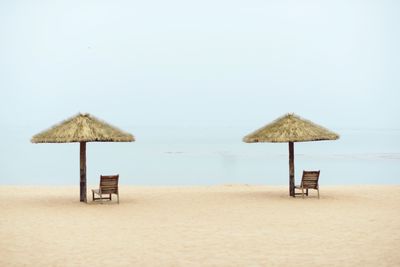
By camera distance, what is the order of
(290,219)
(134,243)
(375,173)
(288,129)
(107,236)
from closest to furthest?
1. (134,243)
2. (107,236)
3. (290,219)
4. (288,129)
5. (375,173)

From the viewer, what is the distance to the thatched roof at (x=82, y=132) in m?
11.9

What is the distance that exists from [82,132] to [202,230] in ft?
14.6

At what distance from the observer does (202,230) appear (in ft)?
28.4

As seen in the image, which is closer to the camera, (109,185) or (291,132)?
(109,185)

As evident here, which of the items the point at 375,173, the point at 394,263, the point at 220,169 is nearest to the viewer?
the point at 394,263

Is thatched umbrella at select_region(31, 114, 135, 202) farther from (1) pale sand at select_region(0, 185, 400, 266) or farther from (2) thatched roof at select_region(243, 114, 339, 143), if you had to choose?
(2) thatched roof at select_region(243, 114, 339, 143)

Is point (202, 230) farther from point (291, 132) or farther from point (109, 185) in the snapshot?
point (291, 132)

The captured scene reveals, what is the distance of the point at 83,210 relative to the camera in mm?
11062

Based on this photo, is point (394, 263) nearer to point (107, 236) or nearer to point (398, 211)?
point (107, 236)

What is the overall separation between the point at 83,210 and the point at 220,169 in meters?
20.4

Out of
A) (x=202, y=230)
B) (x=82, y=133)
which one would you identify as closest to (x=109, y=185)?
(x=82, y=133)

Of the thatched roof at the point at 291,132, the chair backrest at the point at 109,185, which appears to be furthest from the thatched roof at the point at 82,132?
the thatched roof at the point at 291,132

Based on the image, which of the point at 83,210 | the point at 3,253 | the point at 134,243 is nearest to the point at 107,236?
the point at 134,243

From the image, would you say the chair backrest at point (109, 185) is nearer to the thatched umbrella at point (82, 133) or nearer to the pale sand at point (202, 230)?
the pale sand at point (202, 230)
